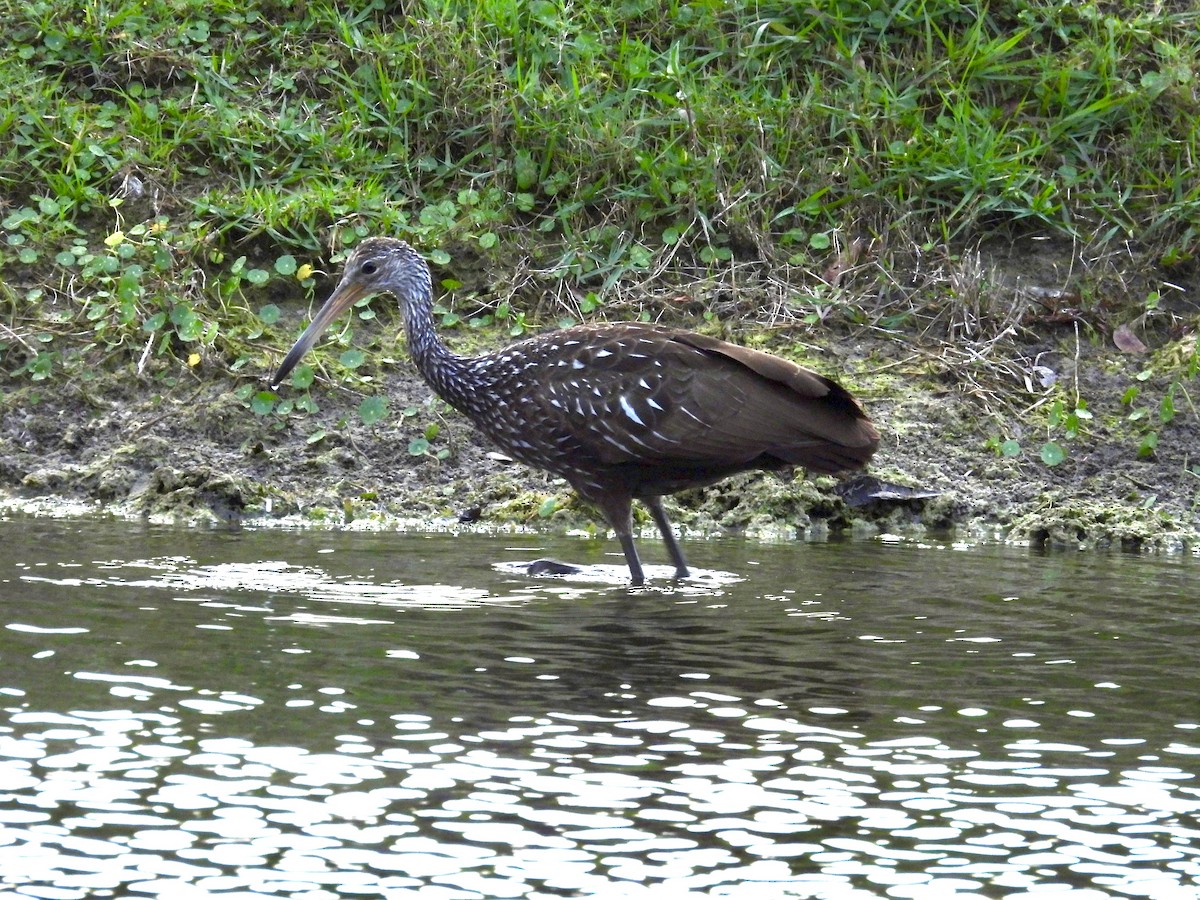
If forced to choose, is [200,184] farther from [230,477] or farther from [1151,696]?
[1151,696]

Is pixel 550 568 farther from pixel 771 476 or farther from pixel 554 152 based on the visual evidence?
pixel 554 152

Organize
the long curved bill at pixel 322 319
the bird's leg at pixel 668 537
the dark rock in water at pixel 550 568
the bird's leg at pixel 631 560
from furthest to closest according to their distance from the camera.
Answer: the long curved bill at pixel 322 319 → the bird's leg at pixel 668 537 → the bird's leg at pixel 631 560 → the dark rock in water at pixel 550 568

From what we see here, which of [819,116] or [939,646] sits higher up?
[819,116]

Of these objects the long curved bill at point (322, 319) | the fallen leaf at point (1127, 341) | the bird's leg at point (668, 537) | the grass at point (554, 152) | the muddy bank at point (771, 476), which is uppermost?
the grass at point (554, 152)

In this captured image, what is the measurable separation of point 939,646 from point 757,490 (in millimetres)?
2675

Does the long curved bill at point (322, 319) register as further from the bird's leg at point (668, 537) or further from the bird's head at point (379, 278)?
the bird's leg at point (668, 537)

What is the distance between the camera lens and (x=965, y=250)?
9125 mm

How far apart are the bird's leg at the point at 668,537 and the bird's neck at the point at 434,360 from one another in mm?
827

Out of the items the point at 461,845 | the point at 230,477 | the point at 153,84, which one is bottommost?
the point at 461,845

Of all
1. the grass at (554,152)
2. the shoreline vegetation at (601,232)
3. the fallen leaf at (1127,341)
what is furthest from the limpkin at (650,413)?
the fallen leaf at (1127,341)

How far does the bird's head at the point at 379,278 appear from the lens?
301 inches

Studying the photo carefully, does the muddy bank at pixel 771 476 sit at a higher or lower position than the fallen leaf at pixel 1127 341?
lower

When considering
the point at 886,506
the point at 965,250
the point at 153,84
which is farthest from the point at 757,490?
the point at 153,84

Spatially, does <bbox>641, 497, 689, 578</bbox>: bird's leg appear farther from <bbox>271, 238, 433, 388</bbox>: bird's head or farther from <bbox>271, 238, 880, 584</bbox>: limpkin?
<bbox>271, 238, 433, 388</bbox>: bird's head
